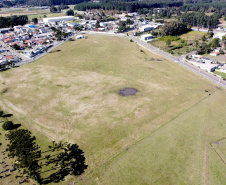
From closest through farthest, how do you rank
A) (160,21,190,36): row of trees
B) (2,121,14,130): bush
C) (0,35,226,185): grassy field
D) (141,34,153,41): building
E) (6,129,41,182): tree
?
(6,129,41,182): tree → (0,35,226,185): grassy field → (2,121,14,130): bush → (141,34,153,41): building → (160,21,190,36): row of trees

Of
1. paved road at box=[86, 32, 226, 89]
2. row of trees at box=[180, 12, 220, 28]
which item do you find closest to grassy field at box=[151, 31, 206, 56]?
paved road at box=[86, 32, 226, 89]

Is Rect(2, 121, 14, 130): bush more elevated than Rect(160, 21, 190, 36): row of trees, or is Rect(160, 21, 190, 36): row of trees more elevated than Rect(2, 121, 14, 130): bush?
Rect(160, 21, 190, 36): row of trees

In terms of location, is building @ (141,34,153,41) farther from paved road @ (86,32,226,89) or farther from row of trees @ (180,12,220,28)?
row of trees @ (180,12,220,28)

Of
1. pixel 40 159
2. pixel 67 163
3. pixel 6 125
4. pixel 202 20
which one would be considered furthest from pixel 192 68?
pixel 202 20

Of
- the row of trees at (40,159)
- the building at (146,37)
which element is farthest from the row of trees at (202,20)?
the row of trees at (40,159)

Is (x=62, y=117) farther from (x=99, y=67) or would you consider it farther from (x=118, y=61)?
(x=118, y=61)

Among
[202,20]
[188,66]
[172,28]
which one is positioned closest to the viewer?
[188,66]

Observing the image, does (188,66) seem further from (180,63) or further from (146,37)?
(146,37)
